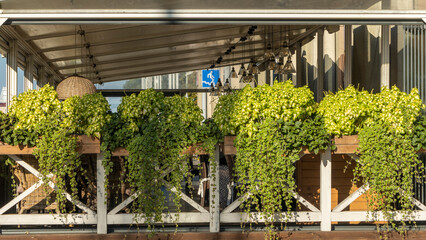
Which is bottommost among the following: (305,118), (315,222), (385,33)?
(315,222)

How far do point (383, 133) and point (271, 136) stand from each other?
924 mm

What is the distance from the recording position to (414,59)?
556 cm

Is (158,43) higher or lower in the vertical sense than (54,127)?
higher

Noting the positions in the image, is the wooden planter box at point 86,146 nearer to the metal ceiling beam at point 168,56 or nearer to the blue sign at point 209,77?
the metal ceiling beam at point 168,56

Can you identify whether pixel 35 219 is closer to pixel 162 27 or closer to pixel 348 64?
pixel 348 64

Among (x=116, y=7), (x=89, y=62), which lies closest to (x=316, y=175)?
(x=116, y=7)

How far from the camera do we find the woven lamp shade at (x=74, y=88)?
23.5ft

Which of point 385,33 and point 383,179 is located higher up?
point 385,33

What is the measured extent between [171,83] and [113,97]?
2.01 meters

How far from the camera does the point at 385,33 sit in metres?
5.21

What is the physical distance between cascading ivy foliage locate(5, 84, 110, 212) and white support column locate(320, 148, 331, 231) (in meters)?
1.89

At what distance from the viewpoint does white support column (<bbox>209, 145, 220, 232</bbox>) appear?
14.4 feet

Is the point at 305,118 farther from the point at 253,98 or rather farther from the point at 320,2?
the point at 320,2

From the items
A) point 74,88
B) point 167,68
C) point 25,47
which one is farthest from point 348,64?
point 167,68
